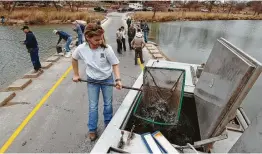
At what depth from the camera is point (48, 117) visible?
4582 millimetres

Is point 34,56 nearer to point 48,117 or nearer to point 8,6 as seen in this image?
point 48,117

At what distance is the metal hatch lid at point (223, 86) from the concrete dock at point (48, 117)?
2.21m

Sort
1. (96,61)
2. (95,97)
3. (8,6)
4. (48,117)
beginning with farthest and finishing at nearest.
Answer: (8,6) < (48,117) < (95,97) < (96,61)

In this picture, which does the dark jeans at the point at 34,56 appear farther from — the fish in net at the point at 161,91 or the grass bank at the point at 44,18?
the grass bank at the point at 44,18

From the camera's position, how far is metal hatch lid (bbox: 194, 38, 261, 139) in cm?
182

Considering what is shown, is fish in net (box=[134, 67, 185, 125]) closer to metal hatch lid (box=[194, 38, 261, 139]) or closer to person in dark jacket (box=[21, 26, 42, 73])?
metal hatch lid (box=[194, 38, 261, 139])

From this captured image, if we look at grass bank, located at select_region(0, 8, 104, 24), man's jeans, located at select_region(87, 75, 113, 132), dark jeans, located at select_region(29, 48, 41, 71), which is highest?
man's jeans, located at select_region(87, 75, 113, 132)

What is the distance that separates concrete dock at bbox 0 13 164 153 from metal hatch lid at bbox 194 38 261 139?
2210mm

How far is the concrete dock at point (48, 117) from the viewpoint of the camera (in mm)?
3689

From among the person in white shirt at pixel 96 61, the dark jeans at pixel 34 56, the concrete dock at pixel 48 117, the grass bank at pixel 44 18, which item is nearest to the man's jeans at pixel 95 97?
the person in white shirt at pixel 96 61

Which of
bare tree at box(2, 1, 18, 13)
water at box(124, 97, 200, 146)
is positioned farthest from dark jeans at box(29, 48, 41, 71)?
bare tree at box(2, 1, 18, 13)

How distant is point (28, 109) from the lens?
4914 millimetres

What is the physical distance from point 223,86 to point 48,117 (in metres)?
3.88

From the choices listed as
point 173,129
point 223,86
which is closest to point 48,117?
point 173,129
